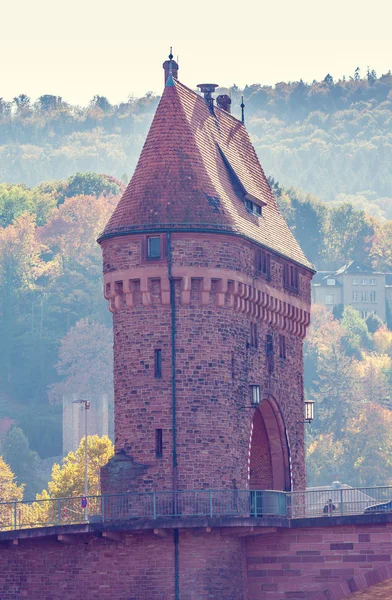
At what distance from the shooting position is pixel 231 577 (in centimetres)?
6862

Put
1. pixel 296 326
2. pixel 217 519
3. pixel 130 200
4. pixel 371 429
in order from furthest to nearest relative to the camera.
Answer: pixel 371 429, pixel 296 326, pixel 130 200, pixel 217 519

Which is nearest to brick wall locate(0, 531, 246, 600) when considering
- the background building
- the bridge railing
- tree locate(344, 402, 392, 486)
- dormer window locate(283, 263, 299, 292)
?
the bridge railing

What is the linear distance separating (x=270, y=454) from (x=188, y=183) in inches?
473

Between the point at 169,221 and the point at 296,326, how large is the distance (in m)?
11.8

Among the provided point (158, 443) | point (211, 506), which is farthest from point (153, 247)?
point (211, 506)

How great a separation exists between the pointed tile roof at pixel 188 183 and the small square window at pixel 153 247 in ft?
1.49

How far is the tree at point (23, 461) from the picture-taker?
169m

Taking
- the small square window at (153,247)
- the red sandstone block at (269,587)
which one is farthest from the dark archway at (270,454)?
the small square window at (153,247)

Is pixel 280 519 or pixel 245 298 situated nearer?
pixel 280 519

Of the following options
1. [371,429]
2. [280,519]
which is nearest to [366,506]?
[280,519]

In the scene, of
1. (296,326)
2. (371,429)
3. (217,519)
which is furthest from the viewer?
(371,429)

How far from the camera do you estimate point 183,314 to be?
70875mm

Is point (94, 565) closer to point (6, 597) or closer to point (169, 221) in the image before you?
point (6, 597)

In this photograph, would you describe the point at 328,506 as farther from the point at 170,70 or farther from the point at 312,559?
the point at 170,70
